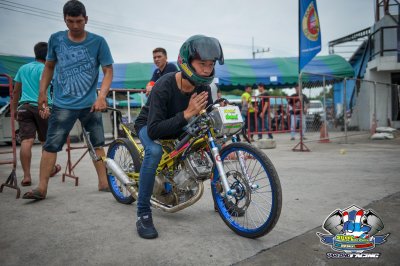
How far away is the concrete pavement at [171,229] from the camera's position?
2230 mm

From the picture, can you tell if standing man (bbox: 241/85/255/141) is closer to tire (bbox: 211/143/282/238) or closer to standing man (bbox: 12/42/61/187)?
standing man (bbox: 12/42/61/187)

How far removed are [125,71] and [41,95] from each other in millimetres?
12471

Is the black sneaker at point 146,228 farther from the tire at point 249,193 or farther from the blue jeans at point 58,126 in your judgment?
the blue jeans at point 58,126

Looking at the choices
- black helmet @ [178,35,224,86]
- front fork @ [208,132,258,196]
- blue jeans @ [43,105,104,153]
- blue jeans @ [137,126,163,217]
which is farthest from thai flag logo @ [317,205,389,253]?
blue jeans @ [43,105,104,153]

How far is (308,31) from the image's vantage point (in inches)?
349

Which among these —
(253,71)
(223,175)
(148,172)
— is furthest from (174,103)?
(253,71)

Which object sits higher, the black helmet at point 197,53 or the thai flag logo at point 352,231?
the black helmet at point 197,53

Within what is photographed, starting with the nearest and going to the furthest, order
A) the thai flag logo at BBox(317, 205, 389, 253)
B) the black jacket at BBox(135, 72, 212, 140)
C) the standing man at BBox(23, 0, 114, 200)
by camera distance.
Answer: the thai flag logo at BBox(317, 205, 389, 253) → the black jacket at BBox(135, 72, 212, 140) → the standing man at BBox(23, 0, 114, 200)

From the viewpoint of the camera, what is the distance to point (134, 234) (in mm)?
2703

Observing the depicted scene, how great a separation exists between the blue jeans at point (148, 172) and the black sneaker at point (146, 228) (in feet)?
0.16

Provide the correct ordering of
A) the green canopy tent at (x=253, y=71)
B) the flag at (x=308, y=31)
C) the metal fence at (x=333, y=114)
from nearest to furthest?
the flag at (x=308, y=31) < the metal fence at (x=333, y=114) < the green canopy tent at (x=253, y=71)

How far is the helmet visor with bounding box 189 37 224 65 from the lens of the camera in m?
2.47

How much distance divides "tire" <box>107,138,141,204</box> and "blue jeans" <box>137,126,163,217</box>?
0.63 m

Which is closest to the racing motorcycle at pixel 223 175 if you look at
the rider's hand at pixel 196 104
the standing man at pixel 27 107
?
the rider's hand at pixel 196 104
